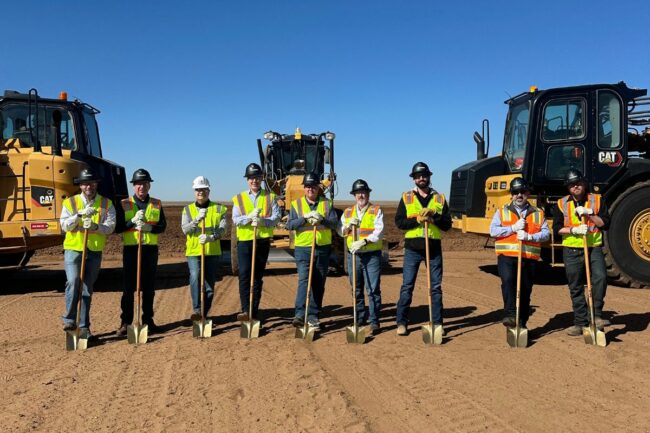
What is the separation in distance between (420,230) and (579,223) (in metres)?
1.72

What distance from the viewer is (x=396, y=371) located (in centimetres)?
471

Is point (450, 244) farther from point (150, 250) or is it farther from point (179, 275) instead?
point (150, 250)

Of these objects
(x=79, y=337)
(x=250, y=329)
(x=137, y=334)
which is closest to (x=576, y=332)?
(x=250, y=329)

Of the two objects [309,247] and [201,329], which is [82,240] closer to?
[201,329]

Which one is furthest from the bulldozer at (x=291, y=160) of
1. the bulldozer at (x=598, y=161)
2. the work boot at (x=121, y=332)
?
the work boot at (x=121, y=332)

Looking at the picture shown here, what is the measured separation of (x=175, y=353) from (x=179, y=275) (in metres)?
6.25

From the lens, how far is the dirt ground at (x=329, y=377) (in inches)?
145

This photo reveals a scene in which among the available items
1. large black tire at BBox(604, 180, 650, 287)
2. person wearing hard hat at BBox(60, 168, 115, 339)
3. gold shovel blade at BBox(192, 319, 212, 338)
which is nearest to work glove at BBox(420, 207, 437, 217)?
gold shovel blade at BBox(192, 319, 212, 338)

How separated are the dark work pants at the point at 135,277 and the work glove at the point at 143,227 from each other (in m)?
0.24

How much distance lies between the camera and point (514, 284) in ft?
19.4

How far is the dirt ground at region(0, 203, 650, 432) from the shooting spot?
3.69 meters

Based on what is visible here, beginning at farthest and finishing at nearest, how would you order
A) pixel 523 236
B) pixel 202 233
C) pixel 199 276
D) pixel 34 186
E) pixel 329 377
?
pixel 34 186, pixel 199 276, pixel 202 233, pixel 523 236, pixel 329 377

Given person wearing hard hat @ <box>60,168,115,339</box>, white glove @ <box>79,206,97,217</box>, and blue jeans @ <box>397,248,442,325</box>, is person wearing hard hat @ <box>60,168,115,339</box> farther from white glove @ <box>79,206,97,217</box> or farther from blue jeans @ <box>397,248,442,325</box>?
blue jeans @ <box>397,248,442,325</box>

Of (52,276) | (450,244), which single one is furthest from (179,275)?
(450,244)
